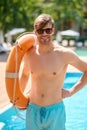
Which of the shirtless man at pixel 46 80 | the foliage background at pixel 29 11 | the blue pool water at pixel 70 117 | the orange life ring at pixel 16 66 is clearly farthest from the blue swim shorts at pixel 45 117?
the foliage background at pixel 29 11

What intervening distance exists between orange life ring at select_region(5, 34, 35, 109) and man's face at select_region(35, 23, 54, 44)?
13 cm

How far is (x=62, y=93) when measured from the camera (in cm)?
314

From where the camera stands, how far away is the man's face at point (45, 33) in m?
2.88

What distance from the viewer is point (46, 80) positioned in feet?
9.82

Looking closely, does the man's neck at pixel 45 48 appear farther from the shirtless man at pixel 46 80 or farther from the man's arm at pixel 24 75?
the man's arm at pixel 24 75

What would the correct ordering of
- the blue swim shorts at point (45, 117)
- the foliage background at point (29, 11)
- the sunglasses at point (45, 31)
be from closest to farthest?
1. the sunglasses at point (45, 31)
2. the blue swim shorts at point (45, 117)
3. the foliage background at point (29, 11)

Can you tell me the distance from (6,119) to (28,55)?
3637 mm

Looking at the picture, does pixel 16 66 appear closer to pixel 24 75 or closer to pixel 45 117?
pixel 24 75

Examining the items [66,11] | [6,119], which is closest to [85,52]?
[66,11]

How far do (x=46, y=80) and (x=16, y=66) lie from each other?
27cm

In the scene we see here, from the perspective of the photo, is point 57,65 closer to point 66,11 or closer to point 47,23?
point 47,23

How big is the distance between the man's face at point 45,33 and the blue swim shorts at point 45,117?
1.73ft

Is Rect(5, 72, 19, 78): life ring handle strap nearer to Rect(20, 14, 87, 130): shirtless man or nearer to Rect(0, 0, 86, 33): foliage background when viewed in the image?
Rect(20, 14, 87, 130): shirtless man

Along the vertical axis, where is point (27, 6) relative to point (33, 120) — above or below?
below
